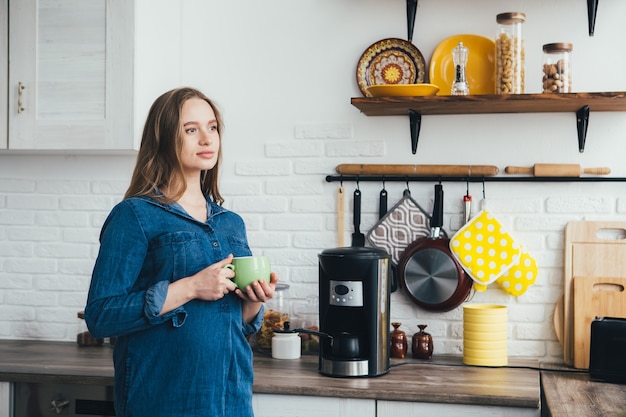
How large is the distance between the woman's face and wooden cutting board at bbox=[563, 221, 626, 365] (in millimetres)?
1416

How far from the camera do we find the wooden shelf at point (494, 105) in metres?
2.66

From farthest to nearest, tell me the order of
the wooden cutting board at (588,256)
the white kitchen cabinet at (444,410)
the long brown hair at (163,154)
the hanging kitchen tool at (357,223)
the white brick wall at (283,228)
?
the hanging kitchen tool at (357,223) → the white brick wall at (283,228) → the wooden cutting board at (588,256) → the white kitchen cabinet at (444,410) → the long brown hair at (163,154)

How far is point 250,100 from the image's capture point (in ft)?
10.4

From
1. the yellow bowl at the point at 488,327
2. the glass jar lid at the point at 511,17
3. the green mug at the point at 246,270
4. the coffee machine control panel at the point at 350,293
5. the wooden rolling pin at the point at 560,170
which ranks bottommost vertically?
Answer: the yellow bowl at the point at 488,327

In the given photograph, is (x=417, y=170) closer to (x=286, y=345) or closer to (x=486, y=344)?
(x=486, y=344)

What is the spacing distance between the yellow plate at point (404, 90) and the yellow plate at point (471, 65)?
20 cm

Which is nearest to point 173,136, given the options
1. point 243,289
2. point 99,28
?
point 243,289

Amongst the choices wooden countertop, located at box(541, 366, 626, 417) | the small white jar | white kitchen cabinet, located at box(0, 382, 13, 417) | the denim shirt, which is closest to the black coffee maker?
the small white jar

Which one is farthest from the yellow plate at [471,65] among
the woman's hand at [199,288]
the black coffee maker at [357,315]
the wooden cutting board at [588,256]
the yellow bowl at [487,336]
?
the woman's hand at [199,288]

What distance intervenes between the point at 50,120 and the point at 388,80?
1245 millimetres

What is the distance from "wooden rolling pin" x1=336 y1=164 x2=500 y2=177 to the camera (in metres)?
2.93

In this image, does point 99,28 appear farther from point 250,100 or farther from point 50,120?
point 250,100

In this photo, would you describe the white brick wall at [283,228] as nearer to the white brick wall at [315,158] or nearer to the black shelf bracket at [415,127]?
the white brick wall at [315,158]

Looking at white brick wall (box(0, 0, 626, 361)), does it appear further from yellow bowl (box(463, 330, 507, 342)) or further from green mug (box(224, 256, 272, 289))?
green mug (box(224, 256, 272, 289))
